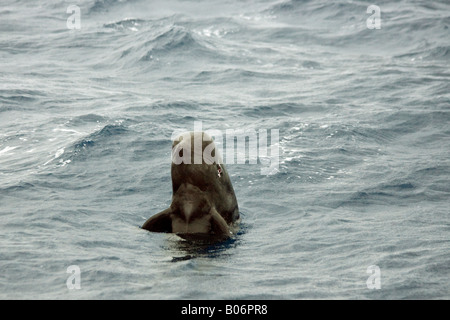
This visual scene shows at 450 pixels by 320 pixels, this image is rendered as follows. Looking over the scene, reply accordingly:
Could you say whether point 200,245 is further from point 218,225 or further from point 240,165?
point 240,165

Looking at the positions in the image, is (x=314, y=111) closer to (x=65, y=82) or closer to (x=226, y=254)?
(x=65, y=82)

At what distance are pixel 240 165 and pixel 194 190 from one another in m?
4.53

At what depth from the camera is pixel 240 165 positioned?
15.6 metres

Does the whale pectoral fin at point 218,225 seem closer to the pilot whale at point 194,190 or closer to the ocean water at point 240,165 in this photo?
the pilot whale at point 194,190

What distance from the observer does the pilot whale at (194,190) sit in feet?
35.9

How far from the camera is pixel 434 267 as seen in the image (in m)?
9.73

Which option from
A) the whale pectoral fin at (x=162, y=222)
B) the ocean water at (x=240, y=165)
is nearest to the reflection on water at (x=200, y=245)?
the ocean water at (x=240, y=165)

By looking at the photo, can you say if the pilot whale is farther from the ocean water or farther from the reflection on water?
the ocean water

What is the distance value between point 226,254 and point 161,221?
1327mm

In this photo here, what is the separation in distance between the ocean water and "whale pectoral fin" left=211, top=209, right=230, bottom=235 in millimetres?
229

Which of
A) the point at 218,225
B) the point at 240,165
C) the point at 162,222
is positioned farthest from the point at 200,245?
the point at 240,165

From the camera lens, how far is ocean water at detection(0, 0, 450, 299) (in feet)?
31.5

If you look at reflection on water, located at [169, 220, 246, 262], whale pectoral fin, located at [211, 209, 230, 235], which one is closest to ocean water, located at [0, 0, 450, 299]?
reflection on water, located at [169, 220, 246, 262]
